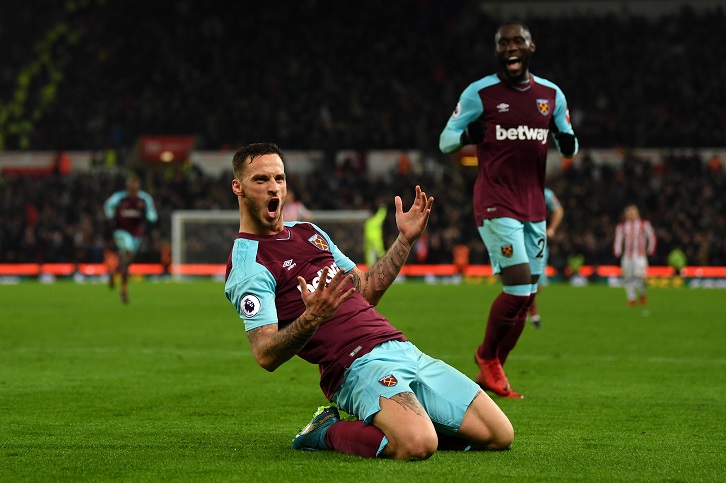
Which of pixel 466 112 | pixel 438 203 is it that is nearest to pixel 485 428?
pixel 466 112

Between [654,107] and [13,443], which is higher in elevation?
[654,107]

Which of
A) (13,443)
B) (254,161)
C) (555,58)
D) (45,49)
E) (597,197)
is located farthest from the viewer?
(45,49)

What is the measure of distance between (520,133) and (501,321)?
4.51ft

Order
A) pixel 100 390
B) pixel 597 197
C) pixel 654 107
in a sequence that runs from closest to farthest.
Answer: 1. pixel 100 390
2. pixel 597 197
3. pixel 654 107

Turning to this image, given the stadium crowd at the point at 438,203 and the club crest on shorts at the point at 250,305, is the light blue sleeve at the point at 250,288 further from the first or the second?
the stadium crowd at the point at 438,203

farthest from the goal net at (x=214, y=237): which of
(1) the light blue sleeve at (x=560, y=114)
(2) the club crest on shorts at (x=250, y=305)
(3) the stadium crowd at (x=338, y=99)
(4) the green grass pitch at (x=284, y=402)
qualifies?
(2) the club crest on shorts at (x=250, y=305)

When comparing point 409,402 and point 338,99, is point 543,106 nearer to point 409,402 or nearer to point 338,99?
point 409,402

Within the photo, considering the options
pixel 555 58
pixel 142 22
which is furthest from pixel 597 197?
pixel 142 22

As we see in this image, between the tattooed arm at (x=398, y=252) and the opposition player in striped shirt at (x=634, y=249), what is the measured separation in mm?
15840

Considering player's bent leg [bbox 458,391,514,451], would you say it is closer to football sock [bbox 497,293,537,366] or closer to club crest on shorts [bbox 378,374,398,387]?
club crest on shorts [bbox 378,374,398,387]

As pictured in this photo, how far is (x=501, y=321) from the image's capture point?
8.29 meters

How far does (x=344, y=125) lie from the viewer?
36.6m

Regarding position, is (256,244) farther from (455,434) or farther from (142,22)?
(142,22)

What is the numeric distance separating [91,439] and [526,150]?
12.9ft
